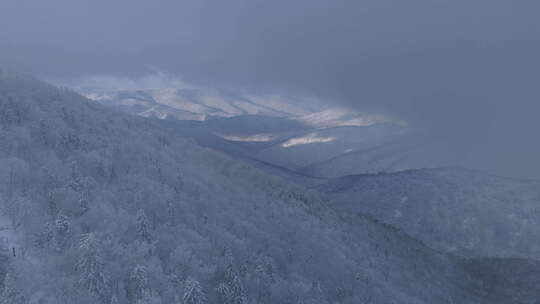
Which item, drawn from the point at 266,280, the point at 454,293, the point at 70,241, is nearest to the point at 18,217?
the point at 70,241

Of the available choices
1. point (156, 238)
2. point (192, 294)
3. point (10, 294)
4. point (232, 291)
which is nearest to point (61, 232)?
point (10, 294)

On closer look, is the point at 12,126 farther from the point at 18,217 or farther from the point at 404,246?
the point at 404,246

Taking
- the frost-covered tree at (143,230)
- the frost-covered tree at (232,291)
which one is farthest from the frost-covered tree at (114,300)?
the frost-covered tree at (232,291)

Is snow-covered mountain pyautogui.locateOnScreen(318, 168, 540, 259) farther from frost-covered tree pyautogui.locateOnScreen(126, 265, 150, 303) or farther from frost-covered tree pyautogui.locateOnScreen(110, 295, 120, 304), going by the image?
frost-covered tree pyautogui.locateOnScreen(110, 295, 120, 304)

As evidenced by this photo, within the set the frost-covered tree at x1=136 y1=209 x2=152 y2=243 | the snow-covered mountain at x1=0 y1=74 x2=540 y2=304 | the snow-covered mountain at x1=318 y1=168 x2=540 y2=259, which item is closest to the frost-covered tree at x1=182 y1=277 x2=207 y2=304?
the snow-covered mountain at x1=0 y1=74 x2=540 y2=304

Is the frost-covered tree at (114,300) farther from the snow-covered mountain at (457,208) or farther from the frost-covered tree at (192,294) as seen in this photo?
the snow-covered mountain at (457,208)

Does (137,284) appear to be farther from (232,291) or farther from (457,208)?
(457,208)
